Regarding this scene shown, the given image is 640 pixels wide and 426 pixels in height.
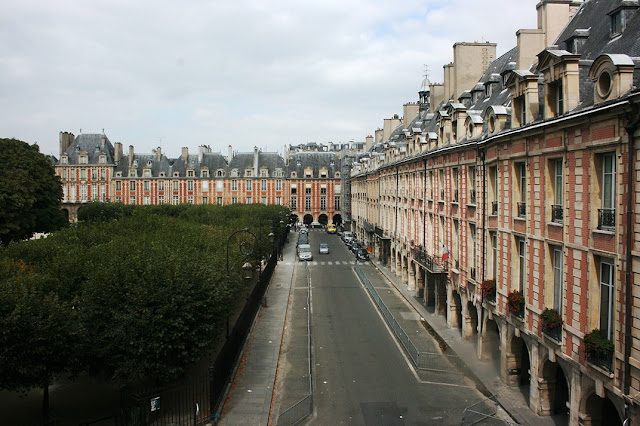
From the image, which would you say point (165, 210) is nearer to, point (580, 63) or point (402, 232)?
point (402, 232)

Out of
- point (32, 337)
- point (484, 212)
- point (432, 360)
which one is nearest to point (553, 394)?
point (432, 360)

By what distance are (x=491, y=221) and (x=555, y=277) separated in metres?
5.17

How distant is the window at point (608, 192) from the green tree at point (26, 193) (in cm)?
4186

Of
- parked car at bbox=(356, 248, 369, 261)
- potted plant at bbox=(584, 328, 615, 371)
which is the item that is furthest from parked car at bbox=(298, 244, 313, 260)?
potted plant at bbox=(584, 328, 615, 371)

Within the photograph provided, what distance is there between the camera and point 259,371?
2025cm

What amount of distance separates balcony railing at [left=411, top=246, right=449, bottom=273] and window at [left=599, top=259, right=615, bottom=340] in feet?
44.2

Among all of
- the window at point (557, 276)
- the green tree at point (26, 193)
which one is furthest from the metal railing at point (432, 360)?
the green tree at point (26, 193)

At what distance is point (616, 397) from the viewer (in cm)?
1162

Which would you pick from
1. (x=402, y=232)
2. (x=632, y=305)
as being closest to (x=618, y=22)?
(x=632, y=305)

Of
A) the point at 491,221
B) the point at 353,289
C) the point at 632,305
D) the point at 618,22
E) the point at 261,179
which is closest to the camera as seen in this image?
the point at 632,305

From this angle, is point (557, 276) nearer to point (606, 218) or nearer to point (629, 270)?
point (606, 218)

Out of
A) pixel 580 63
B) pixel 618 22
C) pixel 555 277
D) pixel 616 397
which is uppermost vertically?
pixel 618 22

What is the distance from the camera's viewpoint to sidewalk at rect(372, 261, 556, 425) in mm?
15781

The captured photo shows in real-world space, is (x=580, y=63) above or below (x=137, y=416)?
above
